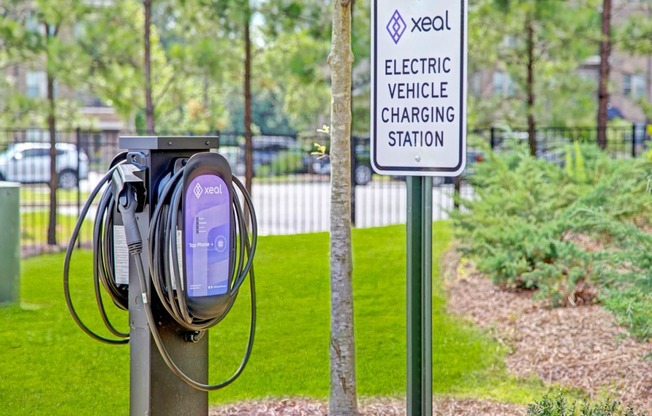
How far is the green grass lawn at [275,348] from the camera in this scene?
528 centimetres

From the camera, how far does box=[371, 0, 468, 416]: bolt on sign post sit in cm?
316

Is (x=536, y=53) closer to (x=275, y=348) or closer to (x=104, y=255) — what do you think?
(x=275, y=348)

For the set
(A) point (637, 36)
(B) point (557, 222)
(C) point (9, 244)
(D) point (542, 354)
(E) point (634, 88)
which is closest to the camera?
(D) point (542, 354)

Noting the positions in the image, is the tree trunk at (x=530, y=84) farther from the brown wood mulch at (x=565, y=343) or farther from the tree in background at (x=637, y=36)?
the brown wood mulch at (x=565, y=343)

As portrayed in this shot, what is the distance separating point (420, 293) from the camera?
3260 millimetres

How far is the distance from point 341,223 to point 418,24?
1643 mm

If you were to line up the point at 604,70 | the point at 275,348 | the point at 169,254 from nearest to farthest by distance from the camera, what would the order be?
the point at 169,254 < the point at 275,348 < the point at 604,70

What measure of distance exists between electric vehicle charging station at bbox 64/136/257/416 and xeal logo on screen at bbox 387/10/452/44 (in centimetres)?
84

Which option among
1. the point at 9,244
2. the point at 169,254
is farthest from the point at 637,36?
the point at 169,254

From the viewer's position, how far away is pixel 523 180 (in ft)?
26.8

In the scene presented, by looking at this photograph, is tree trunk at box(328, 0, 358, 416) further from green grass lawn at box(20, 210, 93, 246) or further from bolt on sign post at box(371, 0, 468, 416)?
green grass lawn at box(20, 210, 93, 246)

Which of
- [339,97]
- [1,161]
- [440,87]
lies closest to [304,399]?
[339,97]

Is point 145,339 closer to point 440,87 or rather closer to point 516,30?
point 440,87

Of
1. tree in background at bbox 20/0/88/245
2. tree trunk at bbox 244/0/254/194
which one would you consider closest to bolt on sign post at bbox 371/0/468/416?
tree trunk at bbox 244/0/254/194
